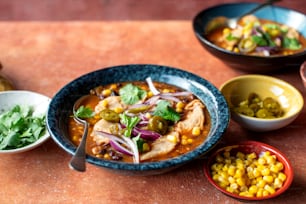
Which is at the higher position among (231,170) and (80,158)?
(80,158)

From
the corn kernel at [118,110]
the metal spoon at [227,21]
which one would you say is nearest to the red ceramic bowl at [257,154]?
the corn kernel at [118,110]

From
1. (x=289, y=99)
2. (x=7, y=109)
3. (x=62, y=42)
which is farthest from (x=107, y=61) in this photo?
(x=289, y=99)

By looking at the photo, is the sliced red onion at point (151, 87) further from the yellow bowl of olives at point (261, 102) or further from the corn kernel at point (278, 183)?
the corn kernel at point (278, 183)

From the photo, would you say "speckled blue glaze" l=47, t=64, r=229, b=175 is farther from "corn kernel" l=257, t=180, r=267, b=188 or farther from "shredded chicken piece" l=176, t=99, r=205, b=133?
"corn kernel" l=257, t=180, r=267, b=188

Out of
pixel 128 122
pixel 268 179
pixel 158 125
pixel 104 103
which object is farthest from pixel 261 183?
pixel 104 103

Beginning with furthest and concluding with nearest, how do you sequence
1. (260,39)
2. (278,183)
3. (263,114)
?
(260,39)
(263,114)
(278,183)

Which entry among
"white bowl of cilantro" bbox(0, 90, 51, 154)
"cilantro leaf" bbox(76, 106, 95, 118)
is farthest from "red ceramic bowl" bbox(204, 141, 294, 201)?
"white bowl of cilantro" bbox(0, 90, 51, 154)

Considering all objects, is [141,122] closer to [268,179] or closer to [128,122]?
[128,122]
